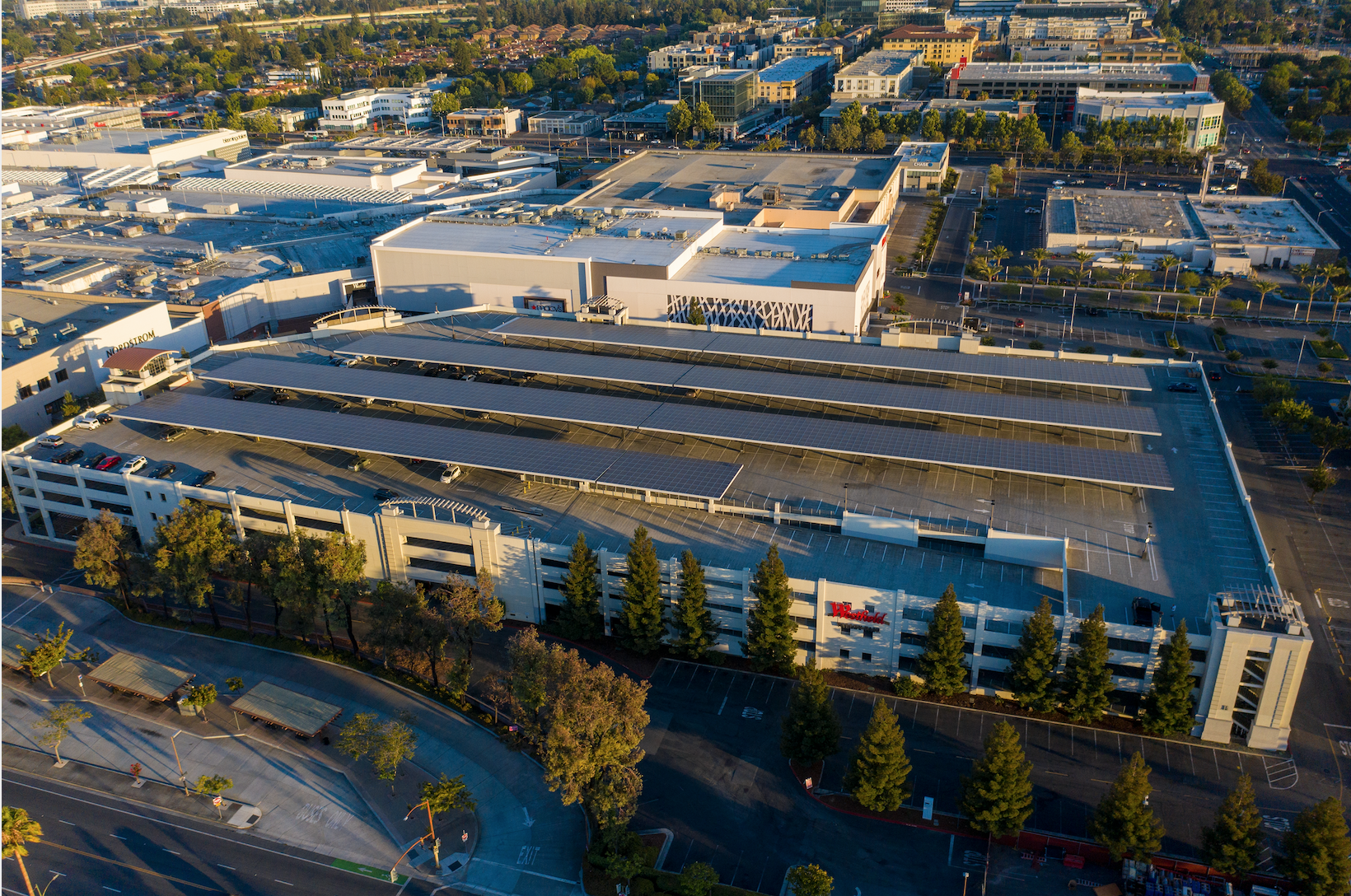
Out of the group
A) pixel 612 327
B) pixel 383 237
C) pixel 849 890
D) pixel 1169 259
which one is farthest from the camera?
pixel 1169 259

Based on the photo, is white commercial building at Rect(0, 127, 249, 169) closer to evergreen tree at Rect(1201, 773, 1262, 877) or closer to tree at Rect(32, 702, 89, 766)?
tree at Rect(32, 702, 89, 766)

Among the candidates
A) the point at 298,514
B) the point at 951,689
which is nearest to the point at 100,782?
the point at 298,514

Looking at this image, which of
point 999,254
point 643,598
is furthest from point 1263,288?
point 643,598

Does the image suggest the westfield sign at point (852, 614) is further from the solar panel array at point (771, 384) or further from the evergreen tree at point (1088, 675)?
the solar panel array at point (771, 384)

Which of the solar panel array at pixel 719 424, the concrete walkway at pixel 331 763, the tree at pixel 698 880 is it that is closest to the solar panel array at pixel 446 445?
the solar panel array at pixel 719 424

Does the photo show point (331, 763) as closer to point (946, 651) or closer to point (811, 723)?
point (811, 723)

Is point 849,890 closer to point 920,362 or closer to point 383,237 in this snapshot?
point 920,362

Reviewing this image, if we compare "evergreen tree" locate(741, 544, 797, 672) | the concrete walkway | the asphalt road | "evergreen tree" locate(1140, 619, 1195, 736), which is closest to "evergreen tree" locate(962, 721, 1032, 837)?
"evergreen tree" locate(1140, 619, 1195, 736)
